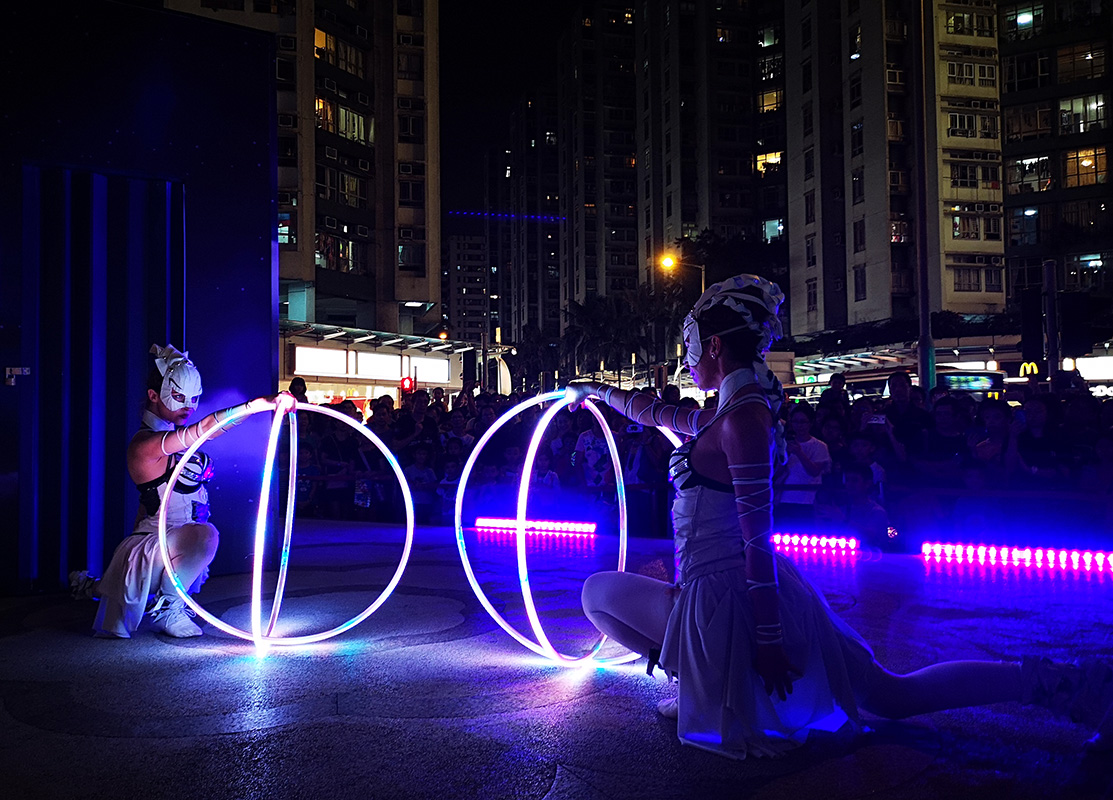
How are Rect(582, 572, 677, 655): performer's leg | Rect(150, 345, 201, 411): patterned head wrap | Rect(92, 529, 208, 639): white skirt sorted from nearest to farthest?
Rect(582, 572, 677, 655): performer's leg → Rect(92, 529, 208, 639): white skirt → Rect(150, 345, 201, 411): patterned head wrap

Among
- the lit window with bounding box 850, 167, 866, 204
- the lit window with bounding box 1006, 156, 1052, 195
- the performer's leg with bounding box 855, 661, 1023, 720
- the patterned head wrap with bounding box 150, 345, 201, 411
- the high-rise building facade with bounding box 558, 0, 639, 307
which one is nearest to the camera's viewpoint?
the performer's leg with bounding box 855, 661, 1023, 720

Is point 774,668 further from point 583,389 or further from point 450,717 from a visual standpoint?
point 583,389

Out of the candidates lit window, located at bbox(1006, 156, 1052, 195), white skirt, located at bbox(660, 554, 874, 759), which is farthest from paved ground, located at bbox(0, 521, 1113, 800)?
lit window, located at bbox(1006, 156, 1052, 195)

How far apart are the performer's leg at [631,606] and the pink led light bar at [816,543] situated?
5.87 metres

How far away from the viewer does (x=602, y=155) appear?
115 metres

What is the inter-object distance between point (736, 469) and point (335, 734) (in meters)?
2.29

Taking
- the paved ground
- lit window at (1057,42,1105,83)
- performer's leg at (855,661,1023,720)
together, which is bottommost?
the paved ground

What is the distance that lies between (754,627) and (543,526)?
915cm

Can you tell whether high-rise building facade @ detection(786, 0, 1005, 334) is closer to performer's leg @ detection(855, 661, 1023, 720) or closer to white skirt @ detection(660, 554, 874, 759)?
performer's leg @ detection(855, 661, 1023, 720)

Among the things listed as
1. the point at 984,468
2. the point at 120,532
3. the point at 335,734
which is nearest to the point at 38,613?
the point at 120,532

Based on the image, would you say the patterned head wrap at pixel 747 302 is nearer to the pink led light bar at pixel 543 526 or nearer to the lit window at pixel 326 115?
the pink led light bar at pixel 543 526

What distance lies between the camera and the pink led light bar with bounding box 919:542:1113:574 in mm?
8945

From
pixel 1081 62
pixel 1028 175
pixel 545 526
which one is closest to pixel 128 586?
pixel 545 526

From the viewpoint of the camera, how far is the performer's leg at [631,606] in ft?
14.2
